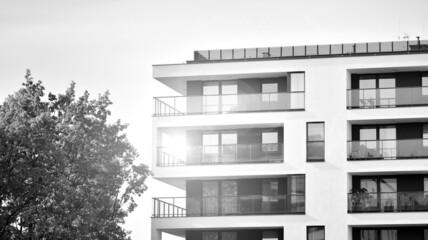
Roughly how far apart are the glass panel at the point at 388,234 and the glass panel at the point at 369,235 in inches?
15.1

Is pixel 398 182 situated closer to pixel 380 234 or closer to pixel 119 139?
pixel 380 234

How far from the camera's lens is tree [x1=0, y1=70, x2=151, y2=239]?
72000 mm

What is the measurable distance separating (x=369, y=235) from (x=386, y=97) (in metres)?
7.76

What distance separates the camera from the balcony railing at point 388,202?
74688 mm

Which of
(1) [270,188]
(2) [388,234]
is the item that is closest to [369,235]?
(2) [388,234]

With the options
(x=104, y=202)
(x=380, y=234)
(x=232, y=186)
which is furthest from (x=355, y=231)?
(x=104, y=202)

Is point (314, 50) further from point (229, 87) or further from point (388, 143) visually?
point (388, 143)

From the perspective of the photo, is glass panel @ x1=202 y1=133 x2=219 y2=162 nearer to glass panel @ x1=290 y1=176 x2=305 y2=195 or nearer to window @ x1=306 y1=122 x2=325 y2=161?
glass panel @ x1=290 y1=176 x2=305 y2=195

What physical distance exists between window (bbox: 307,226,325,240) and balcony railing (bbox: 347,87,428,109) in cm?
706

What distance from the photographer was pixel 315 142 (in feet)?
251

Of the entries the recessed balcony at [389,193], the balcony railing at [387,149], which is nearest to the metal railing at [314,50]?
the balcony railing at [387,149]

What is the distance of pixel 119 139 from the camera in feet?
284

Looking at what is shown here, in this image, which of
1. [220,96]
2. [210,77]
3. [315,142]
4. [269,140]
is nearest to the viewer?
[315,142]

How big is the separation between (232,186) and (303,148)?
4.85 meters
